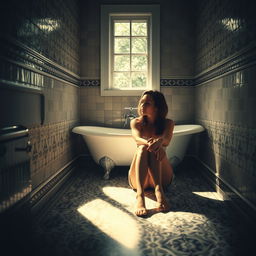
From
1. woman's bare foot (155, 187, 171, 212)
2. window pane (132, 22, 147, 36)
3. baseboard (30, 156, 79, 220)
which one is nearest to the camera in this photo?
baseboard (30, 156, 79, 220)

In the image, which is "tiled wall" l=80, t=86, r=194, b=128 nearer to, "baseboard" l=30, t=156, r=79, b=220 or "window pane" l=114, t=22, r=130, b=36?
"window pane" l=114, t=22, r=130, b=36

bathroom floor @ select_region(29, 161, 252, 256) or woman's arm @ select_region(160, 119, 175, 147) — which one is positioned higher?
woman's arm @ select_region(160, 119, 175, 147)

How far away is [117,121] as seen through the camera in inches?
137

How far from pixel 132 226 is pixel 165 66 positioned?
2.43m

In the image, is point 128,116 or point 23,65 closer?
point 23,65

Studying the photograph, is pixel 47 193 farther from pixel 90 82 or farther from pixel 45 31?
pixel 90 82

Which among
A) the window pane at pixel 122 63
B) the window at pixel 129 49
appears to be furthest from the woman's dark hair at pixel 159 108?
the window pane at pixel 122 63

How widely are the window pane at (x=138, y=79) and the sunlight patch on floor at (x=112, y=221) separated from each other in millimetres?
1992

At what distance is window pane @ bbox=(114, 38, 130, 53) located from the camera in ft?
11.8

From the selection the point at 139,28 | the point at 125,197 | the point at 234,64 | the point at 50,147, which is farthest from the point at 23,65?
the point at 139,28

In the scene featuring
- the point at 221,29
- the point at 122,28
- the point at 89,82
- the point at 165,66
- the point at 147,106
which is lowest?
the point at 147,106

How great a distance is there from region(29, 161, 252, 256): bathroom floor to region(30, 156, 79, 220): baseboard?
0.14ft

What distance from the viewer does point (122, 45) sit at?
11.9 feet

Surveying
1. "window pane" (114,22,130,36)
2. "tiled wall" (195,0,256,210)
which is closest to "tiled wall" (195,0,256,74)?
"tiled wall" (195,0,256,210)
